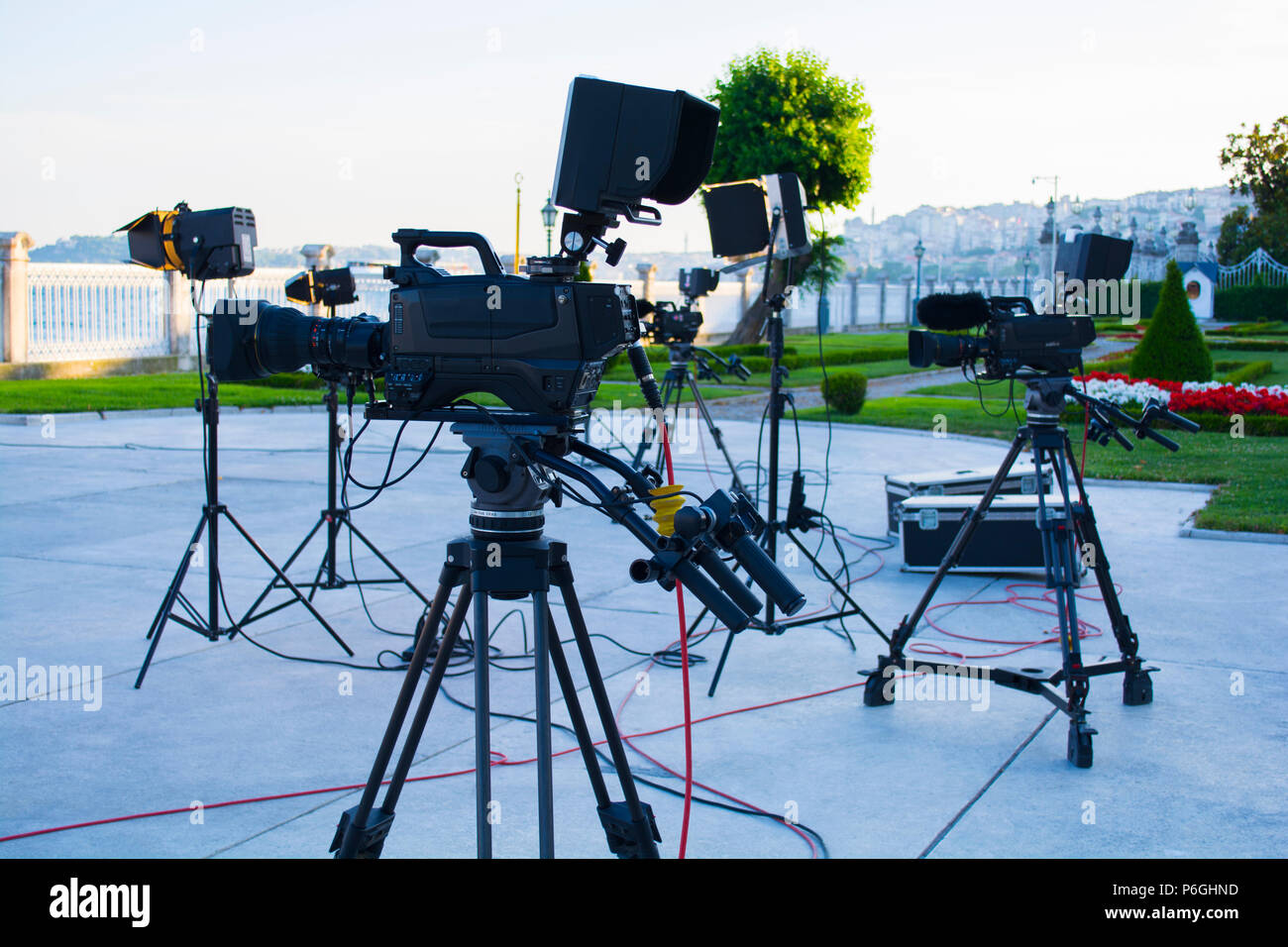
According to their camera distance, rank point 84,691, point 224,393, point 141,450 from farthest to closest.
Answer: point 224,393 → point 141,450 → point 84,691

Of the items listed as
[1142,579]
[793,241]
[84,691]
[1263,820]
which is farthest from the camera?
[1142,579]

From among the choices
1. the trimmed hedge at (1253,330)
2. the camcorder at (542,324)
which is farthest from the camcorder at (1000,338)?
the trimmed hedge at (1253,330)

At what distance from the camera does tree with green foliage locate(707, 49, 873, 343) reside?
28.6m

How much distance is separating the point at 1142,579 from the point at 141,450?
908cm

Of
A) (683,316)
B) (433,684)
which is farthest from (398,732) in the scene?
(683,316)

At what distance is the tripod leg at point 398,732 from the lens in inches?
97.9

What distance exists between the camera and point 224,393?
17.1m

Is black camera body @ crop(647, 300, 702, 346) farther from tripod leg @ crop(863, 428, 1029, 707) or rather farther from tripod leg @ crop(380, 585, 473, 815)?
tripod leg @ crop(380, 585, 473, 815)

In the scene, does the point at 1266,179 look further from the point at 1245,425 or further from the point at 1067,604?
the point at 1067,604

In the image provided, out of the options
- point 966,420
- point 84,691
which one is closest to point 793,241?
point 84,691

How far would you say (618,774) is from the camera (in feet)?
→ 8.59

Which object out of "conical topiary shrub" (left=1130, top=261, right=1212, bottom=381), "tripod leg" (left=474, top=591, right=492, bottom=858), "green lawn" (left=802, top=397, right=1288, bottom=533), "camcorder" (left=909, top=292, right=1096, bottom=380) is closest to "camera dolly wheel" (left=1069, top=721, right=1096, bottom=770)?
"camcorder" (left=909, top=292, right=1096, bottom=380)
